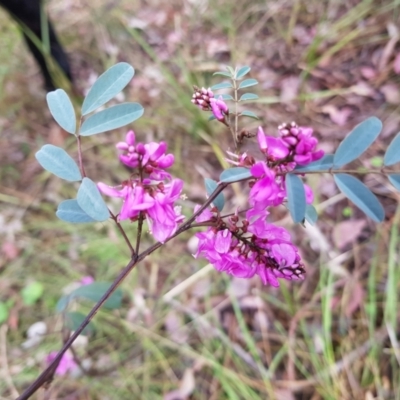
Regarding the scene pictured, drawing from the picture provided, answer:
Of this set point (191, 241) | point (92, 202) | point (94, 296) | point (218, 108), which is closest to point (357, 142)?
point (218, 108)

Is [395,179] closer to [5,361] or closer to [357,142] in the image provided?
[357,142]

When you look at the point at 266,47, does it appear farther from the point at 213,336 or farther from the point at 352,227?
the point at 213,336

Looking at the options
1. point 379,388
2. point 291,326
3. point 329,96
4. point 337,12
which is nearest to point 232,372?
point 291,326

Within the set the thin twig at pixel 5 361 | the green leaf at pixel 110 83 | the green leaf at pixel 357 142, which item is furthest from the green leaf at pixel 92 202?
the thin twig at pixel 5 361

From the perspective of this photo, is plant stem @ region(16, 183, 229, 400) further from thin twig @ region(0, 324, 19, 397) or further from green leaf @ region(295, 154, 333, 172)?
thin twig @ region(0, 324, 19, 397)

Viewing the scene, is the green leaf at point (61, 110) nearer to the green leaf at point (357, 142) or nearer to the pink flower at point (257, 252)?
the pink flower at point (257, 252)

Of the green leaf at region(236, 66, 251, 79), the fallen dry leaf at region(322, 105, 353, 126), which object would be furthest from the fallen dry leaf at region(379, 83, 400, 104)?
the green leaf at region(236, 66, 251, 79)
